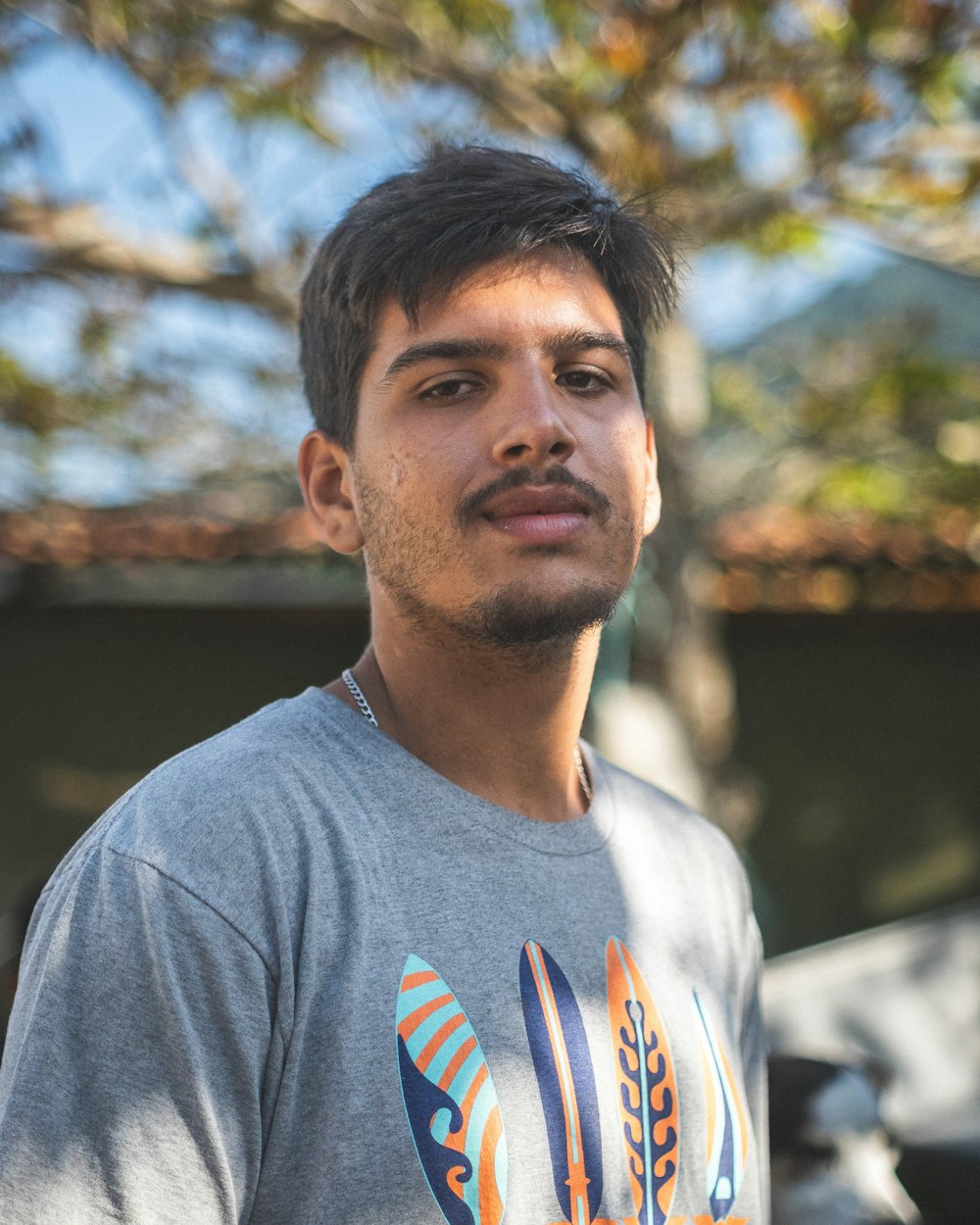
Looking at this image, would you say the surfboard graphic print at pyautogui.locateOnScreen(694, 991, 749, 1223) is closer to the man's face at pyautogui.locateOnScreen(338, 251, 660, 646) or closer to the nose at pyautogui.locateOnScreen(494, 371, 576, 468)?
the man's face at pyautogui.locateOnScreen(338, 251, 660, 646)

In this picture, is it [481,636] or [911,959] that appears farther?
[911,959]

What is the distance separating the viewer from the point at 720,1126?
4.72ft

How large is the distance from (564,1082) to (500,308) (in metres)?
0.90

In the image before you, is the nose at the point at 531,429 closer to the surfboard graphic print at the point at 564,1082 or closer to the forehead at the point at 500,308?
the forehead at the point at 500,308

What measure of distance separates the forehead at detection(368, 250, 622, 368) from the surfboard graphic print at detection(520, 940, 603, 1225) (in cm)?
73

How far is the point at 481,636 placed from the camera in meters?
1.38

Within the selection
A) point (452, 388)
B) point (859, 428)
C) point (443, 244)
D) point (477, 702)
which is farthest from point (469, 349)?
point (859, 428)

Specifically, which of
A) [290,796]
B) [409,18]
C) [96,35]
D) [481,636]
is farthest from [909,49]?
[290,796]

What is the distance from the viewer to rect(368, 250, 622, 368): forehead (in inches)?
56.0

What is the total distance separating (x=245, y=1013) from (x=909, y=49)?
3.84 metres

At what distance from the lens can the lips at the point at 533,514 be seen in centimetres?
135

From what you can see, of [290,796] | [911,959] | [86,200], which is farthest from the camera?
[86,200]

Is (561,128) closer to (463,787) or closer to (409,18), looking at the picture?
(409,18)

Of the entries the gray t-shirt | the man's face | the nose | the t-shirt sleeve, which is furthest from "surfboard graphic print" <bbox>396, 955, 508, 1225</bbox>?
the nose
